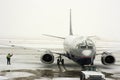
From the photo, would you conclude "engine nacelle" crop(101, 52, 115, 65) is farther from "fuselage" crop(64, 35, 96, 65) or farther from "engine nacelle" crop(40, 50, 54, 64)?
"engine nacelle" crop(40, 50, 54, 64)

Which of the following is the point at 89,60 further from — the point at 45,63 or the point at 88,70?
the point at 45,63

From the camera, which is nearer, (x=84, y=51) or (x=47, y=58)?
(x=84, y=51)

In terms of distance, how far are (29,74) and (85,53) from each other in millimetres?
4955

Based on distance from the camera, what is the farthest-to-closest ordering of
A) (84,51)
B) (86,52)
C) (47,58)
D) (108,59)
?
(47,58)
(108,59)
(84,51)
(86,52)

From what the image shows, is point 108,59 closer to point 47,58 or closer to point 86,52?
point 86,52

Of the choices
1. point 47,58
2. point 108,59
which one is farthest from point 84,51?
point 47,58

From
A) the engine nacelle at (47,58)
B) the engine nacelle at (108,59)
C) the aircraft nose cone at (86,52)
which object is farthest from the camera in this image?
the engine nacelle at (47,58)

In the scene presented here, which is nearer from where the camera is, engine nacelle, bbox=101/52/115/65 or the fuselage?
the fuselage

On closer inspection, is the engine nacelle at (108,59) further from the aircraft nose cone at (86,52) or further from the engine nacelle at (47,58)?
the engine nacelle at (47,58)

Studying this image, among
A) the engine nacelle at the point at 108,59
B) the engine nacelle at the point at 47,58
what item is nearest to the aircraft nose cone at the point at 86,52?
the engine nacelle at the point at 108,59

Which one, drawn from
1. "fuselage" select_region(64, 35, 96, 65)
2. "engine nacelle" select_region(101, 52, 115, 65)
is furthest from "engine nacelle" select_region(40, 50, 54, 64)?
"engine nacelle" select_region(101, 52, 115, 65)

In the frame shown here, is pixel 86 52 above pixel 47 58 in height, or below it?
above

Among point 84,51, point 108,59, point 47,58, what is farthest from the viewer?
point 47,58

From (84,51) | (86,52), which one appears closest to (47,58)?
(84,51)
